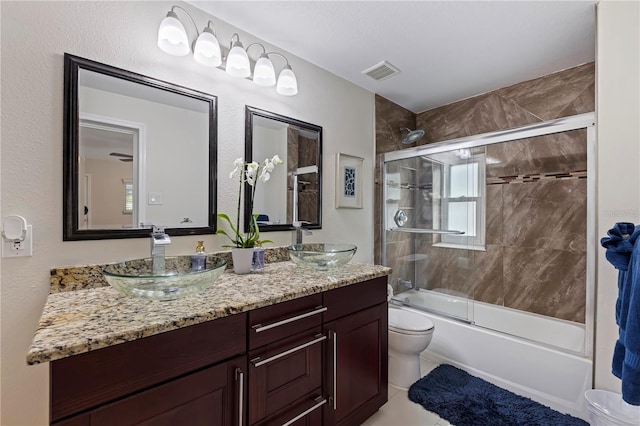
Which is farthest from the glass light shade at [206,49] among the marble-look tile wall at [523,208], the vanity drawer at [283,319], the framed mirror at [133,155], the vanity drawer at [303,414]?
the vanity drawer at [303,414]

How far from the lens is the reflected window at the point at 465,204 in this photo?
250 centimetres

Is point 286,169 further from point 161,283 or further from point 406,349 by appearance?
point 406,349

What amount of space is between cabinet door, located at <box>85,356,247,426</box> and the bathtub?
5.87ft

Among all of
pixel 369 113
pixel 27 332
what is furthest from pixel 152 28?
pixel 369 113

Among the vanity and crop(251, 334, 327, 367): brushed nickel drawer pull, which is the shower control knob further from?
crop(251, 334, 327, 367): brushed nickel drawer pull

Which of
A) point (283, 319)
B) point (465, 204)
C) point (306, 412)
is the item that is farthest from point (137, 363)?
point (465, 204)

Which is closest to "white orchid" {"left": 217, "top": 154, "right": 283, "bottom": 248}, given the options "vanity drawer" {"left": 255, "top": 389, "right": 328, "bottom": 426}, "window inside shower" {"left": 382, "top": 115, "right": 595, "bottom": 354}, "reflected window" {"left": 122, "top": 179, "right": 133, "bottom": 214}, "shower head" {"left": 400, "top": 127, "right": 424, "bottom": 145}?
"reflected window" {"left": 122, "top": 179, "right": 133, "bottom": 214}

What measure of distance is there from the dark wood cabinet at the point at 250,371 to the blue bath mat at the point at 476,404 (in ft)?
1.33

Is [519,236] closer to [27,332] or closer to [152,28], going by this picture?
[152,28]

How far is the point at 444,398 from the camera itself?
1.84 meters

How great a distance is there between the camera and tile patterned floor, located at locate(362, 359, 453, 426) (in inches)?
64.6

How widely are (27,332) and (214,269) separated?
2.46ft

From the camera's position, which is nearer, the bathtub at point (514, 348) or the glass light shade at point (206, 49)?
the glass light shade at point (206, 49)

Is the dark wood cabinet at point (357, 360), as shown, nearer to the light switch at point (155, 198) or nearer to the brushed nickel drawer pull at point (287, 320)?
the brushed nickel drawer pull at point (287, 320)
